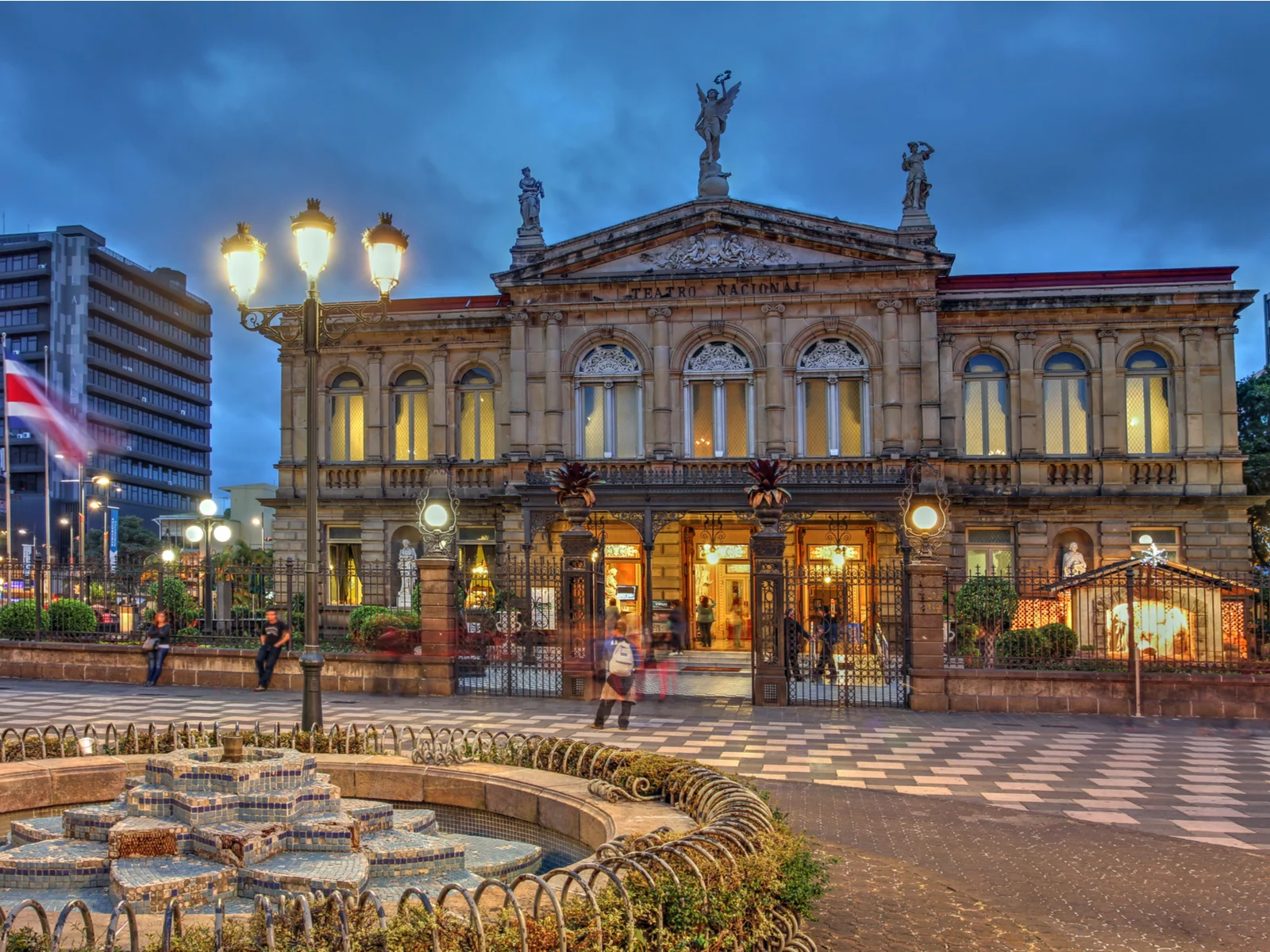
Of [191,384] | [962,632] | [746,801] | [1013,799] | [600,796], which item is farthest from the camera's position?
[191,384]

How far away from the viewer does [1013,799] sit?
11.6 meters

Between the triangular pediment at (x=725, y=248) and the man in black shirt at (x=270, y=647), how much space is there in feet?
47.8

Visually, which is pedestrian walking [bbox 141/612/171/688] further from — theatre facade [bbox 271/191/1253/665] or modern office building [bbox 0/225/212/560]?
modern office building [bbox 0/225/212/560]

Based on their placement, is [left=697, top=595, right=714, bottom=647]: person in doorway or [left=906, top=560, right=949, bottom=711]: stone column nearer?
[left=906, top=560, right=949, bottom=711]: stone column

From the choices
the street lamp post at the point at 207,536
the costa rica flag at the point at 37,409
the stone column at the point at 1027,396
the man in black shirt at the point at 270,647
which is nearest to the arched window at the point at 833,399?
the stone column at the point at 1027,396

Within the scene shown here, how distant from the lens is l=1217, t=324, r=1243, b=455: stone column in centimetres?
3106

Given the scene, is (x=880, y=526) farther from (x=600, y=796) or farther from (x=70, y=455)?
(x=70, y=455)

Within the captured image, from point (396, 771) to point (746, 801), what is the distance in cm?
368

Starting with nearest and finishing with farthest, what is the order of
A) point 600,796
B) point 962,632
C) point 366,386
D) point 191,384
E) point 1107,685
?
point 600,796 < point 1107,685 < point 962,632 < point 366,386 < point 191,384

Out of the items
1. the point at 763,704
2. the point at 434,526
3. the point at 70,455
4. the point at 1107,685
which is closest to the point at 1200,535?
the point at 1107,685

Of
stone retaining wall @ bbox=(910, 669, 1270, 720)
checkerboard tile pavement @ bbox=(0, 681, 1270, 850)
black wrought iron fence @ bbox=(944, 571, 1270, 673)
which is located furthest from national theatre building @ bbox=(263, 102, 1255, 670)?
checkerboard tile pavement @ bbox=(0, 681, 1270, 850)

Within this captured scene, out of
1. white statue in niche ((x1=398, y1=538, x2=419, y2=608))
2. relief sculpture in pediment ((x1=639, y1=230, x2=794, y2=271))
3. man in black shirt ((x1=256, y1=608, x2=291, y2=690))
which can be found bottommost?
man in black shirt ((x1=256, y1=608, x2=291, y2=690))

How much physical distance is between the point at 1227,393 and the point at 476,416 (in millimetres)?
22983

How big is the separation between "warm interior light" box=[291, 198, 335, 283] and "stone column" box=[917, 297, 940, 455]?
73.5 ft
